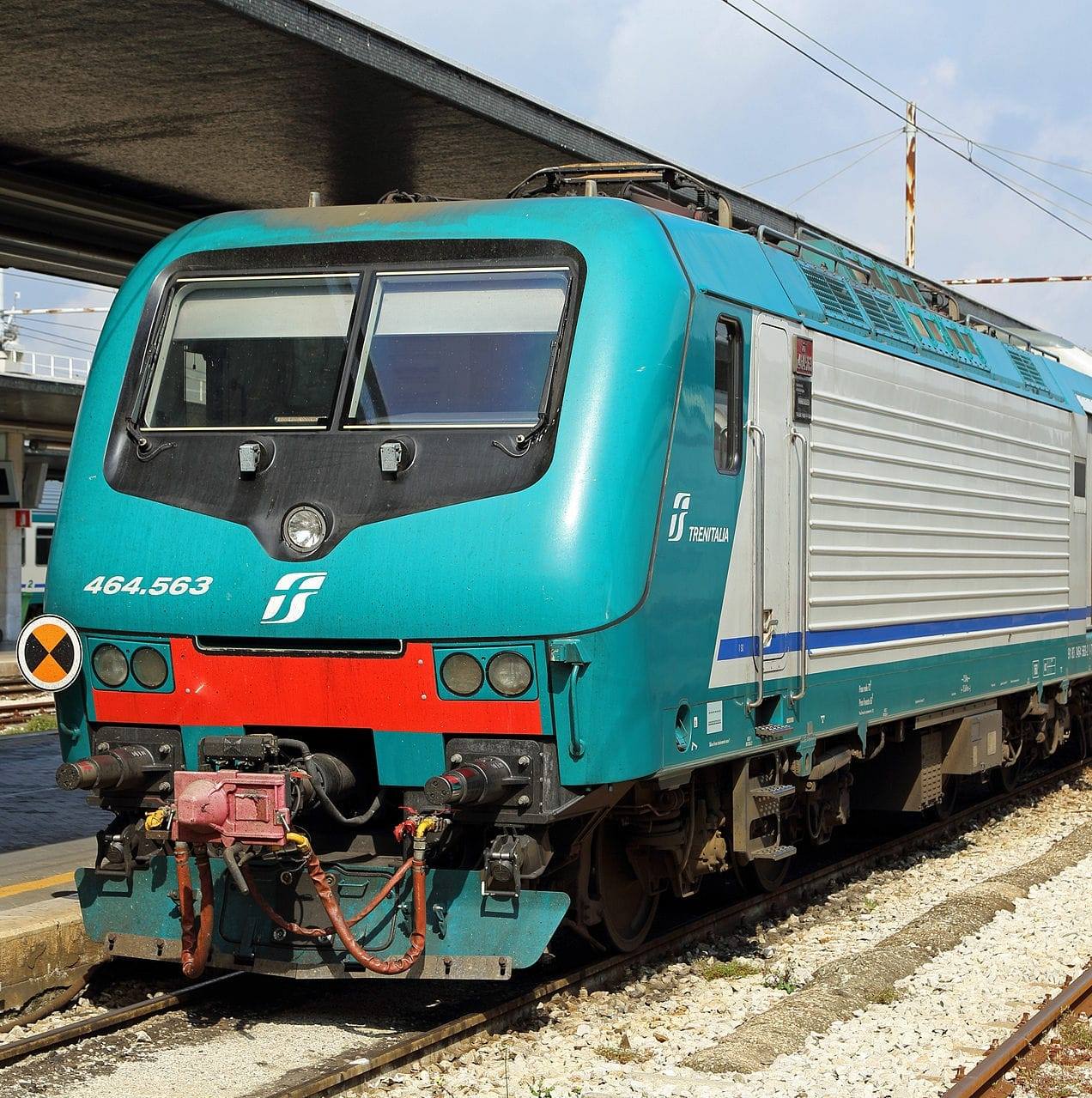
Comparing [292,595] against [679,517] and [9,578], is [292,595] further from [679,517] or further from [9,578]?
[9,578]

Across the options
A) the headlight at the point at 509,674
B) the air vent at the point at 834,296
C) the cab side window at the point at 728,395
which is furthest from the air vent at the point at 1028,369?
the headlight at the point at 509,674

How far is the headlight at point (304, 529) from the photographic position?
21.1ft

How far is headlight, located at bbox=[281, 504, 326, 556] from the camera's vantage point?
6422 mm

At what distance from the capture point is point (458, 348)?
6.64 m

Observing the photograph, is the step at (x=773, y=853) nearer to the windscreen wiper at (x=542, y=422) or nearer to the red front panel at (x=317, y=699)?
the red front panel at (x=317, y=699)

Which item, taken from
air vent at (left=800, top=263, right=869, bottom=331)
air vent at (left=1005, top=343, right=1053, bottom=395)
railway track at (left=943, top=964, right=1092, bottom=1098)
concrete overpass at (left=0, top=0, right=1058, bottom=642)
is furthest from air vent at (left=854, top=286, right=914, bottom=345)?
railway track at (left=943, top=964, right=1092, bottom=1098)

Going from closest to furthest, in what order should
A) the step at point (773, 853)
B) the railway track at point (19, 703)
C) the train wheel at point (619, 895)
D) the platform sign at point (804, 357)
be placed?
the train wheel at point (619, 895) → the step at point (773, 853) → the platform sign at point (804, 357) → the railway track at point (19, 703)

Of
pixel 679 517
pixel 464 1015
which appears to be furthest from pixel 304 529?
pixel 464 1015

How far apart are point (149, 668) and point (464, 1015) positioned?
1909 mm

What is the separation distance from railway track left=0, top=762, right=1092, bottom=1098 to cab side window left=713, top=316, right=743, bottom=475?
2.32m

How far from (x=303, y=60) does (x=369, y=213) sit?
2.37m

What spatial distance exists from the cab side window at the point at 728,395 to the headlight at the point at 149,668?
2.46 m

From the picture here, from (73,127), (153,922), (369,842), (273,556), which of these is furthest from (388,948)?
(73,127)

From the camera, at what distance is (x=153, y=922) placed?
6.55m
